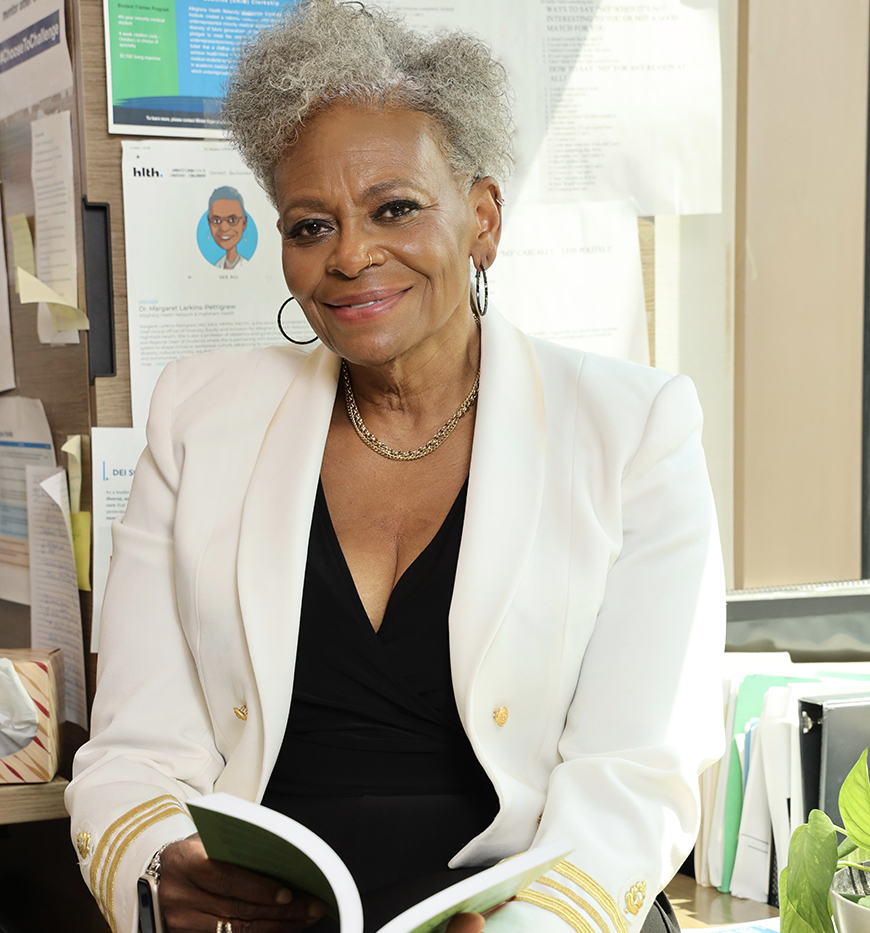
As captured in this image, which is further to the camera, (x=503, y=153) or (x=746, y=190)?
(x=746, y=190)

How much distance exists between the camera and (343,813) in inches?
51.4

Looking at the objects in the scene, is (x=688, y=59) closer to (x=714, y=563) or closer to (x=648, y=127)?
(x=648, y=127)

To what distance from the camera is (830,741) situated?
166 centimetres

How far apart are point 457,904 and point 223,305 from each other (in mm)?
1293

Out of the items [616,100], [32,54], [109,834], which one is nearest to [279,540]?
[109,834]

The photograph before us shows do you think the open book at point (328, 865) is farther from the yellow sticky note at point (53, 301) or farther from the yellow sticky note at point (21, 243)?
the yellow sticky note at point (21, 243)

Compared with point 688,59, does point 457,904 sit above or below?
below

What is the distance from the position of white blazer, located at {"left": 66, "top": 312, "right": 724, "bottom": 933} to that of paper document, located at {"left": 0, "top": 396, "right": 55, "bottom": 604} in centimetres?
61

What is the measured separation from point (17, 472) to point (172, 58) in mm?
840

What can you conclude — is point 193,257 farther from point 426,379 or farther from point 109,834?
point 109,834

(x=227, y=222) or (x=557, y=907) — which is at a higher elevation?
(x=227, y=222)

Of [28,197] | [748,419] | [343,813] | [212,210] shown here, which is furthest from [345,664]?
[748,419]

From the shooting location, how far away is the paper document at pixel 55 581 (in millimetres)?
1895

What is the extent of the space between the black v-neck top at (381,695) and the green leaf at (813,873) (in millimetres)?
374
